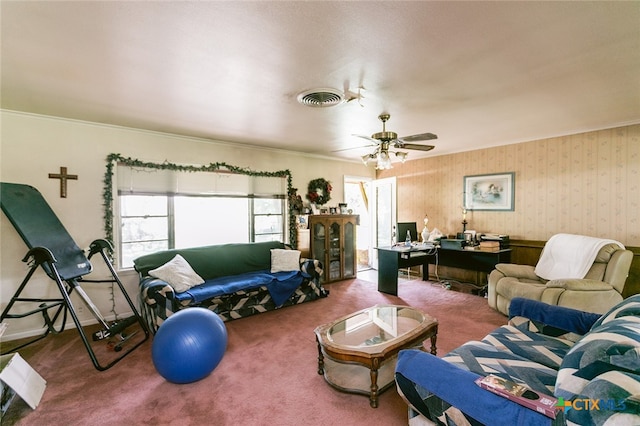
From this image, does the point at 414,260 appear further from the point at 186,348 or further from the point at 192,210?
the point at 186,348

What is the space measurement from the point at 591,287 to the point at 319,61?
139 inches

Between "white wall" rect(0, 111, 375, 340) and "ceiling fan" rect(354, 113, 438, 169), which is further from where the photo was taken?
"white wall" rect(0, 111, 375, 340)

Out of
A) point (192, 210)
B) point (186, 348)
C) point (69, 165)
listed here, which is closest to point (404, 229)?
point (192, 210)

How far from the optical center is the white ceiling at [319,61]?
162 cm

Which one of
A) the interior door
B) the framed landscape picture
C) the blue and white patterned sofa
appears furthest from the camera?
the interior door

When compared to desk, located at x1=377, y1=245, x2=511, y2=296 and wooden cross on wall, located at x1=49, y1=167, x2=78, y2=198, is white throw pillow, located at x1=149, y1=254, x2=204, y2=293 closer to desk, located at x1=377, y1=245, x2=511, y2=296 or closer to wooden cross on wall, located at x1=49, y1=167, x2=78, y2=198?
wooden cross on wall, located at x1=49, y1=167, x2=78, y2=198

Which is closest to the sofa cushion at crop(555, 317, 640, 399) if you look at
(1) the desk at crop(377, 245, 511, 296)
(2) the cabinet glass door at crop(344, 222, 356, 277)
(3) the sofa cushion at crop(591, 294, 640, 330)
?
(3) the sofa cushion at crop(591, 294, 640, 330)

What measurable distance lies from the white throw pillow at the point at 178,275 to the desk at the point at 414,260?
2830 millimetres

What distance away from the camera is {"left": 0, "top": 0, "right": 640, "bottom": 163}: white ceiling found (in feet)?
5.31

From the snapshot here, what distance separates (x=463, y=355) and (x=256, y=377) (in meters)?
1.66

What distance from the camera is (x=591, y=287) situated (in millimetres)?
2967

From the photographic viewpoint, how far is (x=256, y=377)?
243 cm

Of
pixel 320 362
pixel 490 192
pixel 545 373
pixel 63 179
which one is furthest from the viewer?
pixel 490 192

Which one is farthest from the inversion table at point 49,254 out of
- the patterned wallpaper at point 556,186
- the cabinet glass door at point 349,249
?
the patterned wallpaper at point 556,186
